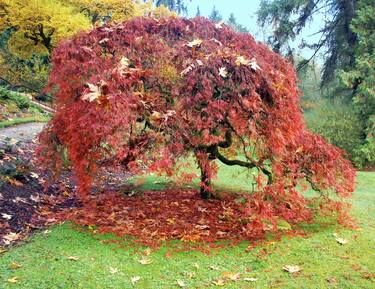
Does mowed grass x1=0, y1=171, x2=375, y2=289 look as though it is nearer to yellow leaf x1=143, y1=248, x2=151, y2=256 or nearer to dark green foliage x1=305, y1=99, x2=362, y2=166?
yellow leaf x1=143, y1=248, x2=151, y2=256

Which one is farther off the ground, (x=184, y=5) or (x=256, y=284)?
(x=184, y=5)

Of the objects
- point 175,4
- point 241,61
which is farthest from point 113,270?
point 175,4

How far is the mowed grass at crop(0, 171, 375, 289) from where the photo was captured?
14.4ft

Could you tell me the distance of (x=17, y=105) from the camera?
48.1 ft

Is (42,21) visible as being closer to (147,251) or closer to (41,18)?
→ (41,18)

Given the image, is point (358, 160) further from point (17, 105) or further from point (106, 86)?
point (106, 86)

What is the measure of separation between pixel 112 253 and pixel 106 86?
77.9 inches

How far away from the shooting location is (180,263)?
484 cm

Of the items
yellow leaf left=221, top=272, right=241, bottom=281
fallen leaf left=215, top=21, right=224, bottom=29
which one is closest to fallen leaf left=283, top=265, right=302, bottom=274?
yellow leaf left=221, top=272, right=241, bottom=281

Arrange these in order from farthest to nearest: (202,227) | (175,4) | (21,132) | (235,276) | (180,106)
Answer: (175,4), (21,132), (202,227), (180,106), (235,276)

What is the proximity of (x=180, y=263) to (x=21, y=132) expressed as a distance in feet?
26.1

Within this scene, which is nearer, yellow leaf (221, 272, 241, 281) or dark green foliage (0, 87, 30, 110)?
yellow leaf (221, 272, 241, 281)

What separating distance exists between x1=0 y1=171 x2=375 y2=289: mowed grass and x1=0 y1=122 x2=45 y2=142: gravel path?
539 centimetres

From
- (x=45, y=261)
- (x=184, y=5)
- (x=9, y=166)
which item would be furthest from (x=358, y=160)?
(x=184, y=5)
